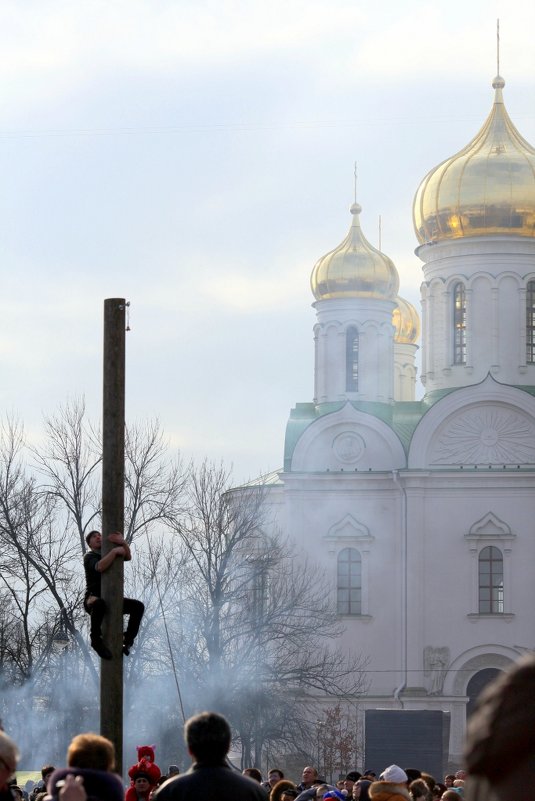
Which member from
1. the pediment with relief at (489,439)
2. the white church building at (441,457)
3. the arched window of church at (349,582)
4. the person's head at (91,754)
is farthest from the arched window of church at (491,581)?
the person's head at (91,754)

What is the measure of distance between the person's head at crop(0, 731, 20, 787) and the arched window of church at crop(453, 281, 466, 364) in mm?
46869

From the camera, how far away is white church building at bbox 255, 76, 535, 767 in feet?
155

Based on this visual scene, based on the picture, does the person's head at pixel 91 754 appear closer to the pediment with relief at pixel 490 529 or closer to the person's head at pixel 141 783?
the person's head at pixel 141 783

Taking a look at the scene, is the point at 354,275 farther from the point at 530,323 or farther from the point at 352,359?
the point at 530,323

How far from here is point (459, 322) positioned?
50594 mm

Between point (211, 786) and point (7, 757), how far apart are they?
3.40 ft

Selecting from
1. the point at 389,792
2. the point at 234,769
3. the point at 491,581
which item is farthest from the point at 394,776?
the point at 491,581

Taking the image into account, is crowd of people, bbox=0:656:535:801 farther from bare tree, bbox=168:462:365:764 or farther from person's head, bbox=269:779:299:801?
bare tree, bbox=168:462:365:764

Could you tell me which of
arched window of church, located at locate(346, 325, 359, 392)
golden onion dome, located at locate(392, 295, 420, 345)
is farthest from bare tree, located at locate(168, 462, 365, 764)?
golden onion dome, located at locate(392, 295, 420, 345)

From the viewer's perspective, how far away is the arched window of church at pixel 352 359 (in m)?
Answer: 52.2

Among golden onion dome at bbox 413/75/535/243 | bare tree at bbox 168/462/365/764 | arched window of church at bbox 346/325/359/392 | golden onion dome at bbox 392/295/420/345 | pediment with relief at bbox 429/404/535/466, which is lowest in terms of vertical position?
bare tree at bbox 168/462/365/764

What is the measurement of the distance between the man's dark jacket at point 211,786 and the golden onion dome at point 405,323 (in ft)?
195

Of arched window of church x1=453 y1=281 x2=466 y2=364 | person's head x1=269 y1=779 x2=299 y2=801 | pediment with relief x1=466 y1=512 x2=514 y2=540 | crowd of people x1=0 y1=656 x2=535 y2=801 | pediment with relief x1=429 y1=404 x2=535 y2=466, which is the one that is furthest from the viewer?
arched window of church x1=453 y1=281 x2=466 y2=364

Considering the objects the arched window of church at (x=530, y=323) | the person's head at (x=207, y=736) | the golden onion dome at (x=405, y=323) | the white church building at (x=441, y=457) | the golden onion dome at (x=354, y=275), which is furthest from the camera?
the golden onion dome at (x=405, y=323)
